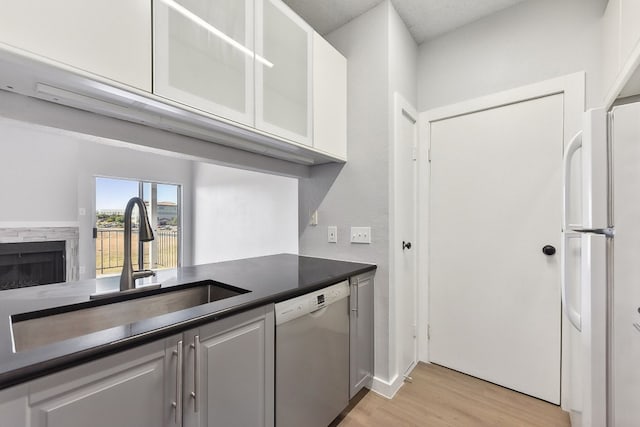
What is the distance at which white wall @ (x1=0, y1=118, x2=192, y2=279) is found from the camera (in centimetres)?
354

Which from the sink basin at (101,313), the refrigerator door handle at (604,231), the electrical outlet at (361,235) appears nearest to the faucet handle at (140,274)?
the sink basin at (101,313)

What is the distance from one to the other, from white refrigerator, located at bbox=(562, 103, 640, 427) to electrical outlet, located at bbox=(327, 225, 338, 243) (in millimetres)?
1391

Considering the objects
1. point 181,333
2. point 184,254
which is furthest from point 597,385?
point 184,254

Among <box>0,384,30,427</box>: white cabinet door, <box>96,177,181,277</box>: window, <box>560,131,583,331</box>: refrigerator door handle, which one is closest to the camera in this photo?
<box>0,384,30,427</box>: white cabinet door

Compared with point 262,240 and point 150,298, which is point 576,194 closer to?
point 150,298

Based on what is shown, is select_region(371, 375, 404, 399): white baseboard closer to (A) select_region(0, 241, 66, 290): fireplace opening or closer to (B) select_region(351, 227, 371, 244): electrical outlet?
(B) select_region(351, 227, 371, 244): electrical outlet

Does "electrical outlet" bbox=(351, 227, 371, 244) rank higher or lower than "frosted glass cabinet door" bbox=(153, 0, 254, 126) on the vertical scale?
lower

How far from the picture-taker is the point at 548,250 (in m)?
1.77

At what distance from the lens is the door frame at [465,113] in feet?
5.50

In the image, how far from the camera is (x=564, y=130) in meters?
1.71

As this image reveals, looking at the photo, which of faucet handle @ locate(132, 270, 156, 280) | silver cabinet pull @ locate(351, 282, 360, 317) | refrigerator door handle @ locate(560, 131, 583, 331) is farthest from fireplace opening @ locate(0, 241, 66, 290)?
refrigerator door handle @ locate(560, 131, 583, 331)

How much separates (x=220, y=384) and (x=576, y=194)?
2151mm

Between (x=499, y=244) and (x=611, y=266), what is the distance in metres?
1.06

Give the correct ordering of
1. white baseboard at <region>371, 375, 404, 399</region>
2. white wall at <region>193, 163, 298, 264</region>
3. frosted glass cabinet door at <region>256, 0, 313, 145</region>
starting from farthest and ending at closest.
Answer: white wall at <region>193, 163, 298, 264</region>
white baseboard at <region>371, 375, 404, 399</region>
frosted glass cabinet door at <region>256, 0, 313, 145</region>
